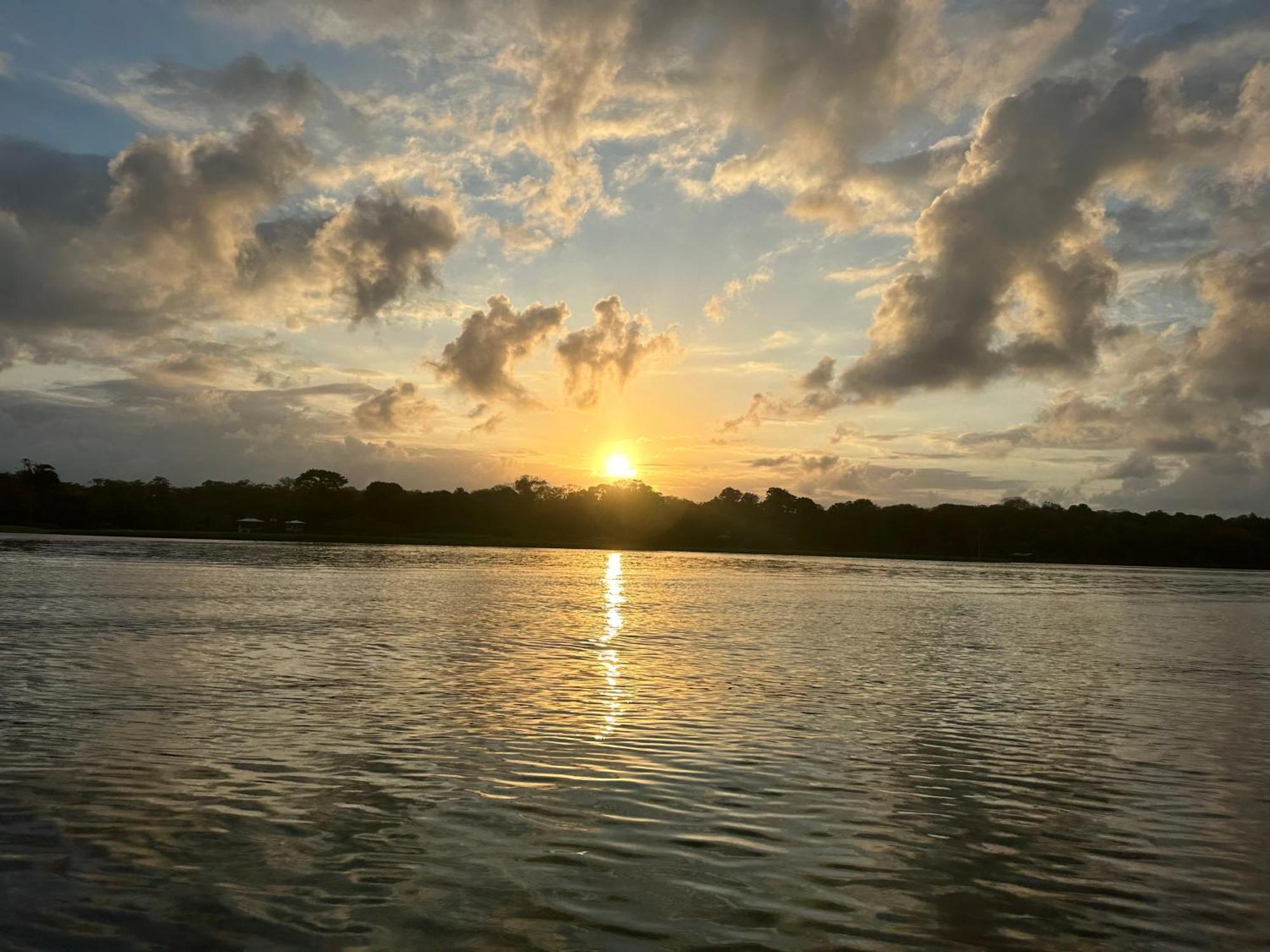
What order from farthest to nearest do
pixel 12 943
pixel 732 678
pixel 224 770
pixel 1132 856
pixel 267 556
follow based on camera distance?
1. pixel 267 556
2. pixel 732 678
3. pixel 224 770
4. pixel 1132 856
5. pixel 12 943

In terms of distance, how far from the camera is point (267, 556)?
116 metres

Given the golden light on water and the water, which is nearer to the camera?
the water

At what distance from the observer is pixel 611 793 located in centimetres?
1462

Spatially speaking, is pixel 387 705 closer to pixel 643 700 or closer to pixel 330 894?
pixel 643 700

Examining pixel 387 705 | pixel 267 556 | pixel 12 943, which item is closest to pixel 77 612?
pixel 387 705

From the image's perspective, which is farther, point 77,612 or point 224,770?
point 77,612

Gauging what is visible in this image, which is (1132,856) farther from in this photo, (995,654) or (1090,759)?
(995,654)

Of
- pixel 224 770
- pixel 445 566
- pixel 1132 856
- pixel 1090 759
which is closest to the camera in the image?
pixel 1132 856

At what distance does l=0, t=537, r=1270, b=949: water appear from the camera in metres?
9.79

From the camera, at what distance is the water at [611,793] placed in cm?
979

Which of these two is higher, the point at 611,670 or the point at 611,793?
the point at 611,793

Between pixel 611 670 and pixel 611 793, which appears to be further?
pixel 611 670

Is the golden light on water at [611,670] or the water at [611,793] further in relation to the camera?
the golden light on water at [611,670]

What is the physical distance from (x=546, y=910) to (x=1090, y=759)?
13.3 m
